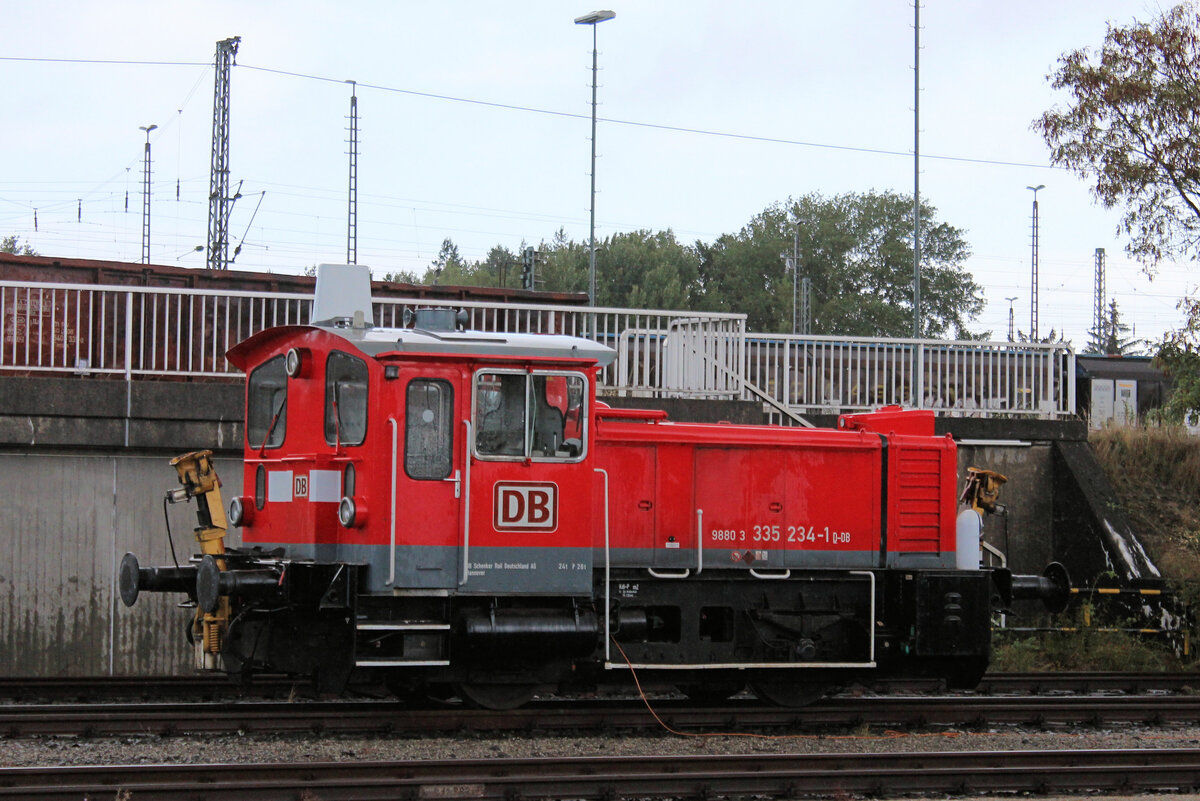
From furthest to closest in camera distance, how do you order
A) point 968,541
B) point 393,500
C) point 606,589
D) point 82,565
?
point 82,565
point 968,541
point 606,589
point 393,500

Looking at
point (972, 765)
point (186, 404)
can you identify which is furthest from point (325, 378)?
point (972, 765)

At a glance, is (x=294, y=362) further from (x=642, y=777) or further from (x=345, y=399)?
(x=642, y=777)

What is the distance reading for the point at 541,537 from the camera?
8.73 metres

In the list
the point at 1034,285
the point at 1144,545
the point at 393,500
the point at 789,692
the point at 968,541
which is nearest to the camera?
the point at 393,500

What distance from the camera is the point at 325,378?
8781 mm

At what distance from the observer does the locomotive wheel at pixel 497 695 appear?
9.06m

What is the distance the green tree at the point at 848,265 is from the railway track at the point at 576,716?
5640 centimetres

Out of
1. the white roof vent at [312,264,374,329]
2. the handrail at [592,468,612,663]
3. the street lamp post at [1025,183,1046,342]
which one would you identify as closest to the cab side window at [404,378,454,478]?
the white roof vent at [312,264,374,329]

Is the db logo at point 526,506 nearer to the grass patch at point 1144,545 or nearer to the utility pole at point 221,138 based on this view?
the grass patch at point 1144,545

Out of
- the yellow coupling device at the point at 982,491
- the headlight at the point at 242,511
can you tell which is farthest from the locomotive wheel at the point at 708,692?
the headlight at the point at 242,511

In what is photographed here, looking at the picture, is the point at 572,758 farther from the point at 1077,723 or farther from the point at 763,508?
the point at 1077,723

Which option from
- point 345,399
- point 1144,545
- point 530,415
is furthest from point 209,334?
point 1144,545

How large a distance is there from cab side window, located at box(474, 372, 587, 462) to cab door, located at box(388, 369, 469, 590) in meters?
0.20

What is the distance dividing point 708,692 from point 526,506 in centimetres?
308
